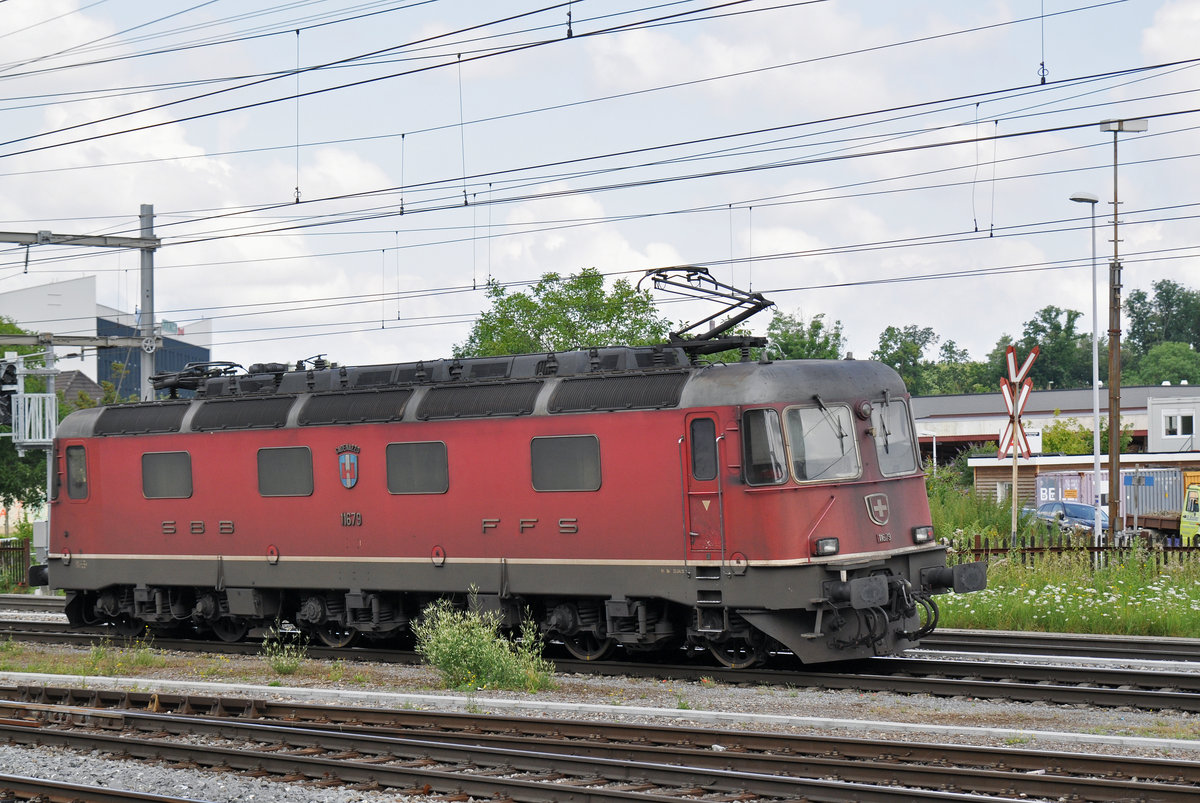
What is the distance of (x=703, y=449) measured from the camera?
14.2 meters

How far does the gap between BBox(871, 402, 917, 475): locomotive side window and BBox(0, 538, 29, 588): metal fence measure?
25.4 metres

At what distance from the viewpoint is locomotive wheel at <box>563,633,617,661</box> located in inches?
611

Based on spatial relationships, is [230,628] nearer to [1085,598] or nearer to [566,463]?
[566,463]

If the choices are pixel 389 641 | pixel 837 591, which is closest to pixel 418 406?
pixel 389 641

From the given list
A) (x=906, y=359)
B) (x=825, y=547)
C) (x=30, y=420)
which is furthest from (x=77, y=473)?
(x=906, y=359)

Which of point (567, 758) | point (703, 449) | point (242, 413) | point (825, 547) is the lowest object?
point (567, 758)

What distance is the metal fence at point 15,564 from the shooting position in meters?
32.4

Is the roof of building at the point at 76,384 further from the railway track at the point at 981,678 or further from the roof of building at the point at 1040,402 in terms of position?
the railway track at the point at 981,678

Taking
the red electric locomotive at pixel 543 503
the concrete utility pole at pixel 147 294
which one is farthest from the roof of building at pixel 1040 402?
the red electric locomotive at pixel 543 503

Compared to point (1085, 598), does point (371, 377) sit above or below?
above

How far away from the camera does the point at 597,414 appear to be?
14969 mm

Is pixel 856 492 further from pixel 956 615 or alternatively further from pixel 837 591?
pixel 956 615

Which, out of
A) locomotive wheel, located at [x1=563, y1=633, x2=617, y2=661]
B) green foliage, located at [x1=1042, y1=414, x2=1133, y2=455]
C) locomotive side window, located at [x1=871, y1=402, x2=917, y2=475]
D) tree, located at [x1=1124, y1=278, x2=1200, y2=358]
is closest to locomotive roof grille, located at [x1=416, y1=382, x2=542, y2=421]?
locomotive wheel, located at [x1=563, y1=633, x2=617, y2=661]

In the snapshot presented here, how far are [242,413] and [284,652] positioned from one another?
350cm
